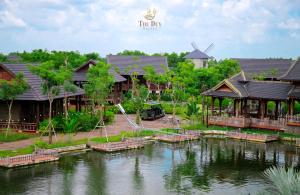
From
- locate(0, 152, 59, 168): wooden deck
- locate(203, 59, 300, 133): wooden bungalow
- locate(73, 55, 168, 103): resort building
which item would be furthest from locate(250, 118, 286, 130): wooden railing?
locate(73, 55, 168, 103): resort building

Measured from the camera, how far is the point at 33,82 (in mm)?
35812

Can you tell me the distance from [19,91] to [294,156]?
19682mm

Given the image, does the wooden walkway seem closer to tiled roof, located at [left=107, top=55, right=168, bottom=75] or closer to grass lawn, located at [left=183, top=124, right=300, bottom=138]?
grass lawn, located at [left=183, top=124, right=300, bottom=138]

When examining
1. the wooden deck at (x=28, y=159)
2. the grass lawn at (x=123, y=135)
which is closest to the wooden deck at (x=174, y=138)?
the grass lawn at (x=123, y=135)

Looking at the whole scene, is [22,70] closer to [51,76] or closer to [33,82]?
[33,82]

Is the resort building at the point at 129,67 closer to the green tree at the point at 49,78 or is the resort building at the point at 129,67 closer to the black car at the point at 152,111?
the black car at the point at 152,111

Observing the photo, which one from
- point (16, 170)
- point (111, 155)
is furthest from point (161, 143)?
point (16, 170)

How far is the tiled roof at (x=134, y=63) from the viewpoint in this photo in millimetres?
63541

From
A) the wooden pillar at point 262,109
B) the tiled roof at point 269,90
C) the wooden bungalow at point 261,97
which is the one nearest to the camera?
the wooden bungalow at point 261,97

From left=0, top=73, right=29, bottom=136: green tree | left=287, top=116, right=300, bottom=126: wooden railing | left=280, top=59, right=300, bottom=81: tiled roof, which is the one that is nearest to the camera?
left=0, top=73, right=29, bottom=136: green tree

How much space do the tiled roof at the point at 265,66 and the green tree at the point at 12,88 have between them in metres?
36.2

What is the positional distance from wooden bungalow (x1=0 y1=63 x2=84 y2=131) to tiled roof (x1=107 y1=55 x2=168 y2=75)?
2599 centimetres

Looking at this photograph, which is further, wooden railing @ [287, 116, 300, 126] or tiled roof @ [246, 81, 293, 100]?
tiled roof @ [246, 81, 293, 100]

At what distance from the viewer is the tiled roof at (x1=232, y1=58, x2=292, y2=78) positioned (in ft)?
205
